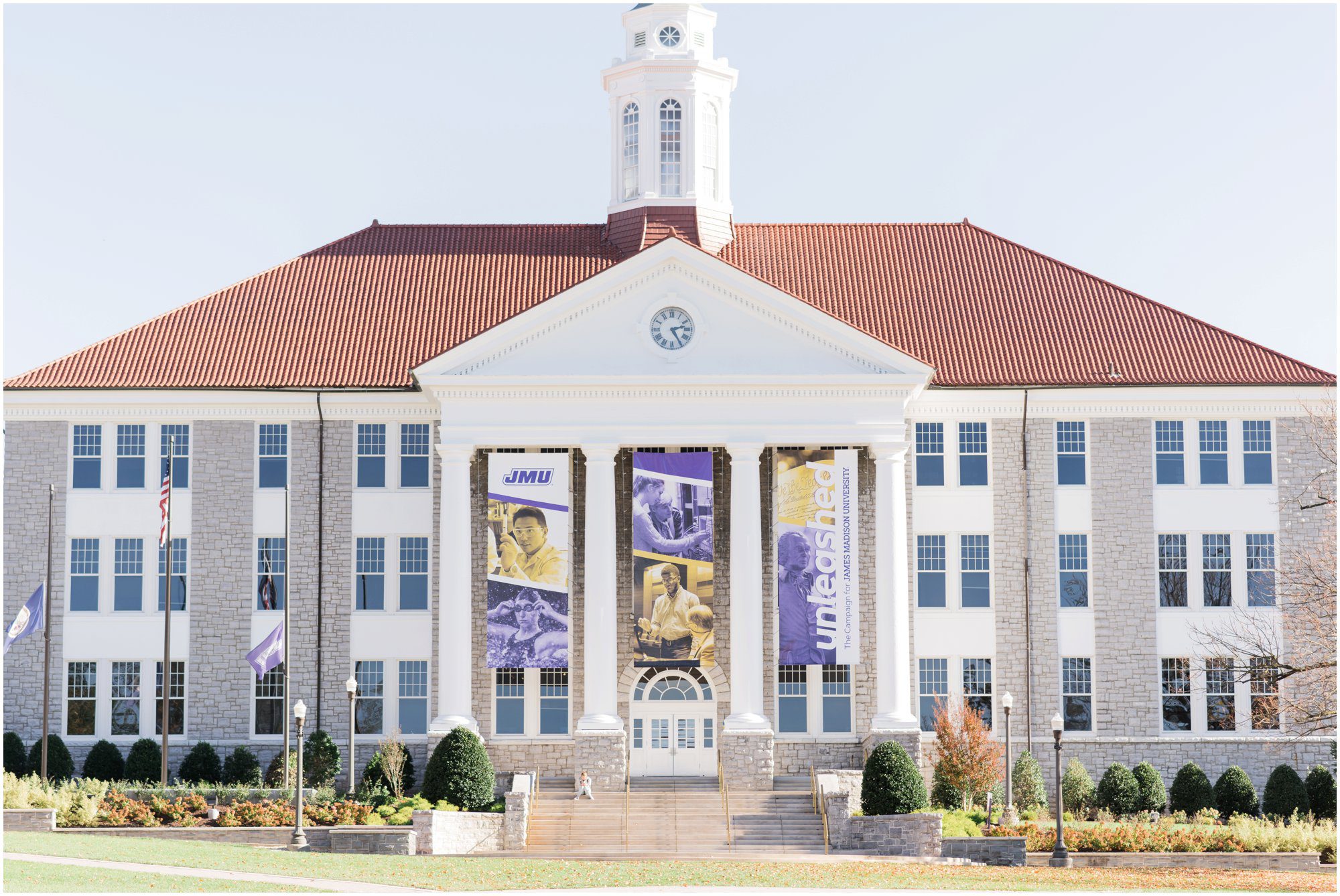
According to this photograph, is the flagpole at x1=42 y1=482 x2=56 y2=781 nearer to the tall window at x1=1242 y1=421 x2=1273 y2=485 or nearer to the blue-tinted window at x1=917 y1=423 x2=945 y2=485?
the blue-tinted window at x1=917 y1=423 x2=945 y2=485

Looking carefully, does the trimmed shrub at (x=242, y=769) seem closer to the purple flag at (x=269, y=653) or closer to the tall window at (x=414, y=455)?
the purple flag at (x=269, y=653)

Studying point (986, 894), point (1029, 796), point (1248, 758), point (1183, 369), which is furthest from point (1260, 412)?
point (986, 894)

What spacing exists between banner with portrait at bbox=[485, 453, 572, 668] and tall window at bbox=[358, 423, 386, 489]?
3.77 metres

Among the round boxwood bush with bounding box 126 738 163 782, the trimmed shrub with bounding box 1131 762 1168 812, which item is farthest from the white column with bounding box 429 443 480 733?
the trimmed shrub with bounding box 1131 762 1168 812

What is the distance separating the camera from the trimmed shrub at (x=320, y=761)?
Answer: 45.2 metres

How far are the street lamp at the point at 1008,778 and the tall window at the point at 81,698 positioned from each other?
925 inches

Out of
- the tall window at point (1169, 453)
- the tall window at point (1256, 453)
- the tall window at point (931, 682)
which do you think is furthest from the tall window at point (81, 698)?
the tall window at point (1256, 453)

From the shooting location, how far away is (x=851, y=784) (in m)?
43.8

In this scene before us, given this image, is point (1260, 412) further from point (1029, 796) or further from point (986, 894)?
point (986, 894)

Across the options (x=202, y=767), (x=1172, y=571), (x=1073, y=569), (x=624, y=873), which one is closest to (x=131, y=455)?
(x=202, y=767)

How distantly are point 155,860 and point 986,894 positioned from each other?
15395 millimetres

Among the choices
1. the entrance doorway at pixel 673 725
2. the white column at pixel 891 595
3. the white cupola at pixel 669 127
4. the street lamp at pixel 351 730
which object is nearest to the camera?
the street lamp at pixel 351 730

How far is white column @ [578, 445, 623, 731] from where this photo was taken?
44.9 metres

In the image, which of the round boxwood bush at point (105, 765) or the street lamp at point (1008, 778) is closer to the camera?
the street lamp at point (1008, 778)
